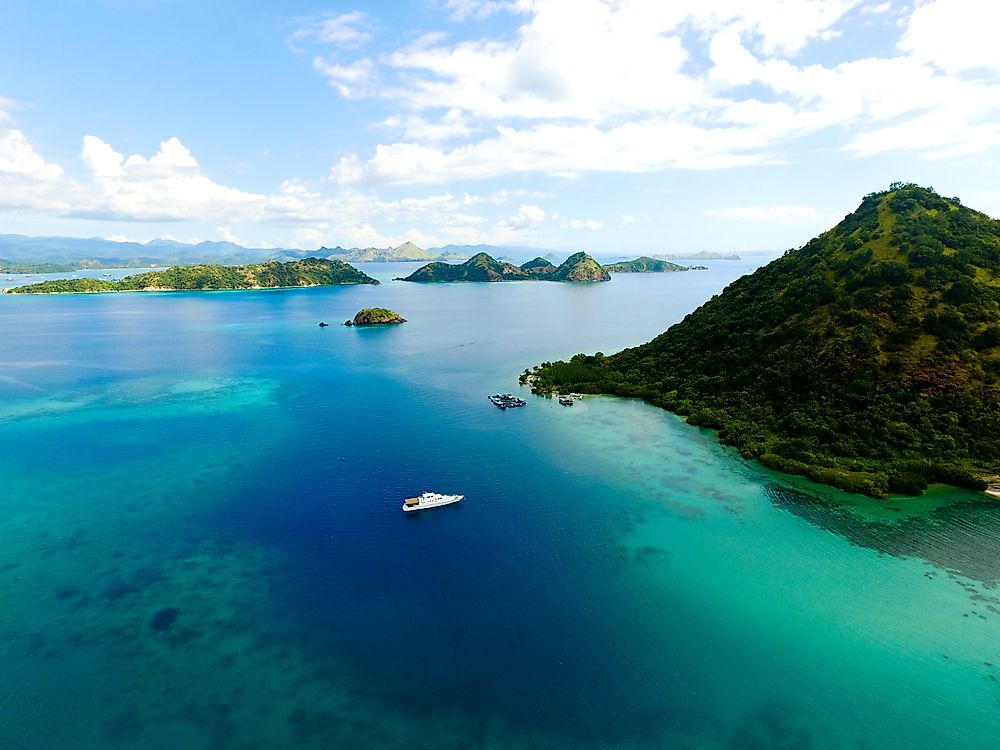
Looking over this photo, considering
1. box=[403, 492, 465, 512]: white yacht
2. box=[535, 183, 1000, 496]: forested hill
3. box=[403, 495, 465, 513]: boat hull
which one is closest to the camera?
box=[403, 495, 465, 513]: boat hull

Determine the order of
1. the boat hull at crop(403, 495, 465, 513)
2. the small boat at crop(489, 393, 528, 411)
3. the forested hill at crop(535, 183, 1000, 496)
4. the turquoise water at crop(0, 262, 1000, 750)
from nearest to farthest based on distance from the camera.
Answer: the turquoise water at crop(0, 262, 1000, 750) → the boat hull at crop(403, 495, 465, 513) → the forested hill at crop(535, 183, 1000, 496) → the small boat at crop(489, 393, 528, 411)

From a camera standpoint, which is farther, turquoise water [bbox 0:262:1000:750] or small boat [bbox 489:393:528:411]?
small boat [bbox 489:393:528:411]

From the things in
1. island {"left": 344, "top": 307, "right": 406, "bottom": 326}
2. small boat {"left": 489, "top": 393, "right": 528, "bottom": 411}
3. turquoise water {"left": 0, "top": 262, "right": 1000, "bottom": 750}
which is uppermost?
island {"left": 344, "top": 307, "right": 406, "bottom": 326}

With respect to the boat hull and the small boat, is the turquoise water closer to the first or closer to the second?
the boat hull

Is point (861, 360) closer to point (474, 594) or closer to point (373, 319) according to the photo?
point (474, 594)

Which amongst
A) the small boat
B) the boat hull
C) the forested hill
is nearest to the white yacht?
A: the boat hull

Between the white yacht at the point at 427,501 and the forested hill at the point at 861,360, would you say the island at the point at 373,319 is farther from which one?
the white yacht at the point at 427,501

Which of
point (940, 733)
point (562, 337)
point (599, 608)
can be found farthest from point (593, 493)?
point (562, 337)

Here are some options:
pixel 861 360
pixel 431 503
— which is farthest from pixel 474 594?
pixel 861 360

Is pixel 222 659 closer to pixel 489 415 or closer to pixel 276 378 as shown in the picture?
pixel 489 415
